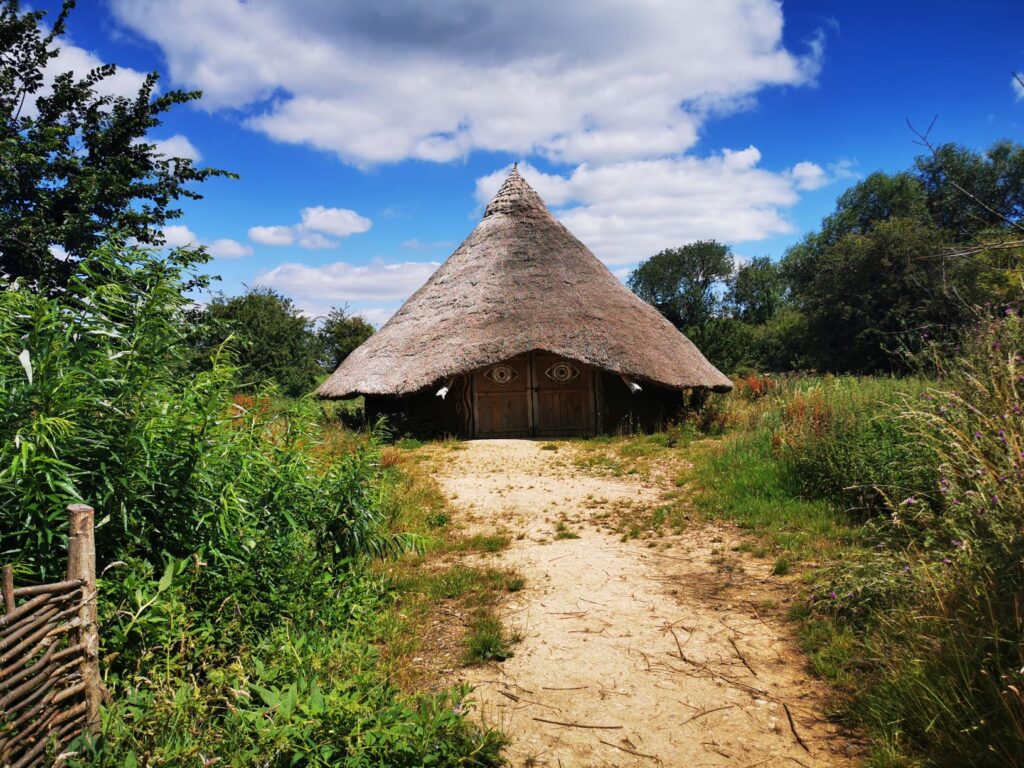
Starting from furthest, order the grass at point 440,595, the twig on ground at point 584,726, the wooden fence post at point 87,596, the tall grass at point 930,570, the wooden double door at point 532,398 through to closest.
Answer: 1. the wooden double door at point 532,398
2. the grass at point 440,595
3. the twig on ground at point 584,726
4. the tall grass at point 930,570
5. the wooden fence post at point 87,596

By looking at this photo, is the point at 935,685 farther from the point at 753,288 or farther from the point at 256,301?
the point at 753,288

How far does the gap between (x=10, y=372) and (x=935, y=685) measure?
415 cm

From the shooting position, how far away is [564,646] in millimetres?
3727

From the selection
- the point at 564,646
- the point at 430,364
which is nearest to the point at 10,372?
the point at 564,646

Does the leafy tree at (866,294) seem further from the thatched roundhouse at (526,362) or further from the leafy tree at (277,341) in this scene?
the leafy tree at (277,341)

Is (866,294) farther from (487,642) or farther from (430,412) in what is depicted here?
(487,642)

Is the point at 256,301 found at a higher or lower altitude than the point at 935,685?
higher

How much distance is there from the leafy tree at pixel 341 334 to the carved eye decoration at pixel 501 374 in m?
18.0

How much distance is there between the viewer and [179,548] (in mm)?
2844

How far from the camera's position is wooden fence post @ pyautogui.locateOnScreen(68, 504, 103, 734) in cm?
207

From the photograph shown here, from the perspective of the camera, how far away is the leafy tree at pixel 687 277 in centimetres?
4456

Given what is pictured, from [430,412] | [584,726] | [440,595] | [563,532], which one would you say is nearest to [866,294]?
[430,412]

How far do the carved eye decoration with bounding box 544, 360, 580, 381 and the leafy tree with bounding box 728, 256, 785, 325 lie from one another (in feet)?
123

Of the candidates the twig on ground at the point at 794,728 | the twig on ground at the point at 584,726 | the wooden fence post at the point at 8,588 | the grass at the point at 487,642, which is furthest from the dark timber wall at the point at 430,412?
the wooden fence post at the point at 8,588
